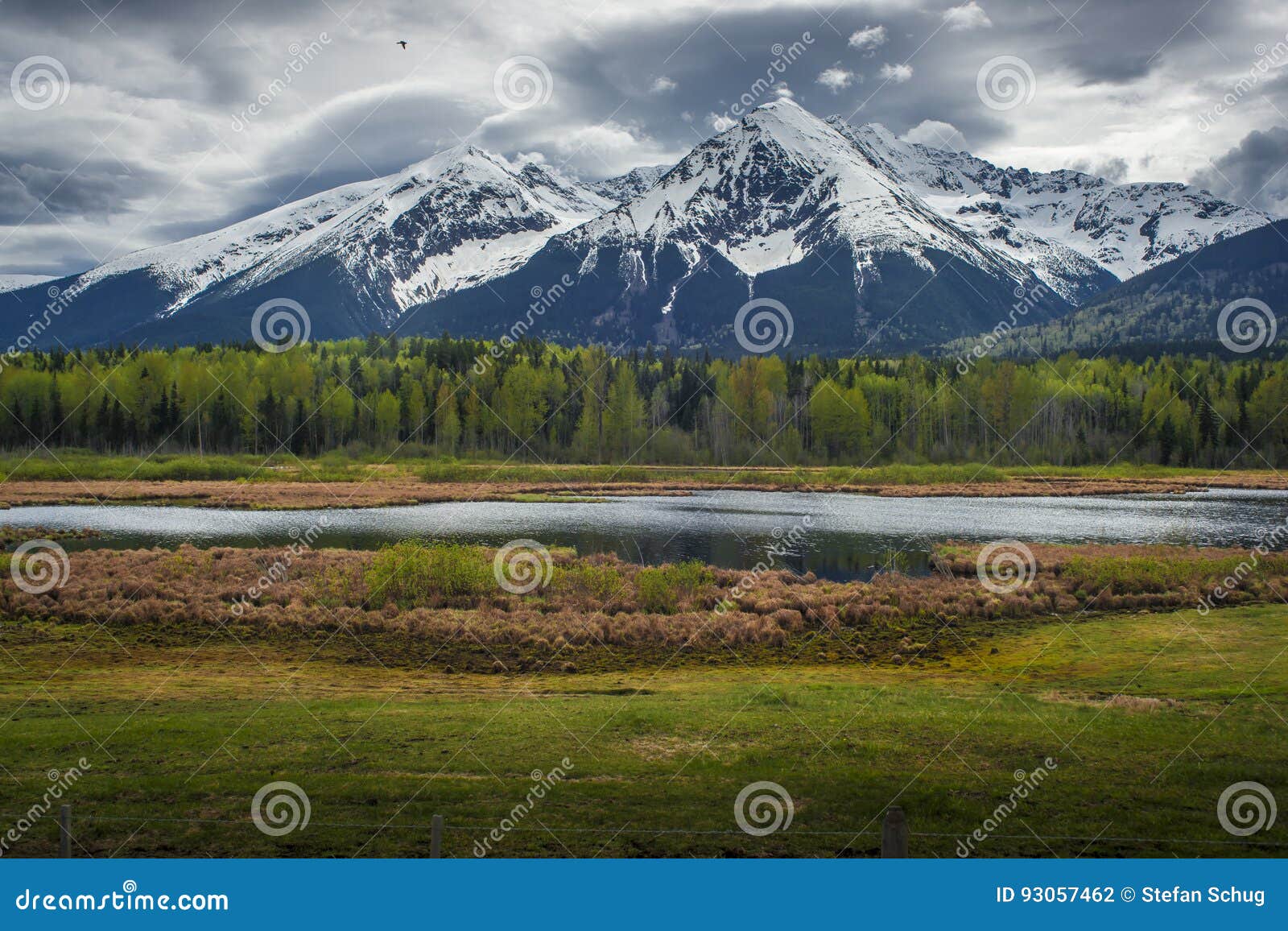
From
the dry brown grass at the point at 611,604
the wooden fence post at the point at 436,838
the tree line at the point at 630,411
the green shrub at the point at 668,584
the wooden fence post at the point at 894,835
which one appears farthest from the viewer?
the tree line at the point at 630,411

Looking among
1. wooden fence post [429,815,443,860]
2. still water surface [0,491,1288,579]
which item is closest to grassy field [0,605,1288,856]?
wooden fence post [429,815,443,860]

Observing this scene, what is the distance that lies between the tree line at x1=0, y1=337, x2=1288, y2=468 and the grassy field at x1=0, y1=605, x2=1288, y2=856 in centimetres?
9360

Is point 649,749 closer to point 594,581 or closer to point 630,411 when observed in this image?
point 594,581

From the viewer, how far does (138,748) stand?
15031mm

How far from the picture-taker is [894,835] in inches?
306

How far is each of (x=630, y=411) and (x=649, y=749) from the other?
114689mm

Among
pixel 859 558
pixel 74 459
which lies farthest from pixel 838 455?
pixel 74 459

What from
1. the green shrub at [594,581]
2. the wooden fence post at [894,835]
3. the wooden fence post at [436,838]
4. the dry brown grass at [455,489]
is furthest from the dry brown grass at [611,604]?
the dry brown grass at [455,489]

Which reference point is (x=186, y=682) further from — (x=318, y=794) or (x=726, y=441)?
(x=726, y=441)

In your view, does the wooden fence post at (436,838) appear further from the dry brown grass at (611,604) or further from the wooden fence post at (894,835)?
the dry brown grass at (611,604)

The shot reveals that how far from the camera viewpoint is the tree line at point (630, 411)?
119688 millimetres

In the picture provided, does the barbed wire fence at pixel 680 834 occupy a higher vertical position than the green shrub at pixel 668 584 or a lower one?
lower

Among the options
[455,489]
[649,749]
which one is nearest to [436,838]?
[649,749]

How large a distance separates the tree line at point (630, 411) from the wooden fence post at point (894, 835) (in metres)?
107
